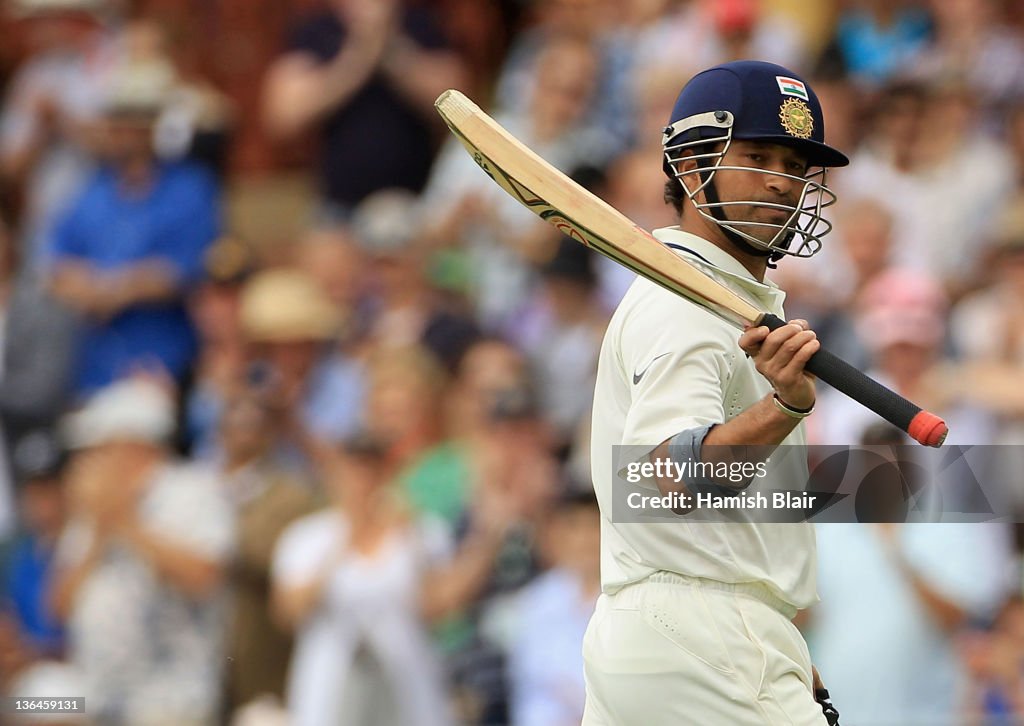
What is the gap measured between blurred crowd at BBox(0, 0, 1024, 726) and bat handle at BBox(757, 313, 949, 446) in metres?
2.83

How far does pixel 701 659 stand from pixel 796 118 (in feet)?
3.93

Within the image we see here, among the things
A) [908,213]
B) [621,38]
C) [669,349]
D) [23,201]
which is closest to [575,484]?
[908,213]

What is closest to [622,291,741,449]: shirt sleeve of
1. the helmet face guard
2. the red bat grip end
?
the helmet face guard

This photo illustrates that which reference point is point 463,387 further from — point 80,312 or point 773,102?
point 773,102

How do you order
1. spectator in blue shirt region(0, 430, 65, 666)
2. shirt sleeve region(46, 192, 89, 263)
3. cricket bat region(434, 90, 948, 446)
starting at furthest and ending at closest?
shirt sleeve region(46, 192, 89, 263)
spectator in blue shirt region(0, 430, 65, 666)
cricket bat region(434, 90, 948, 446)

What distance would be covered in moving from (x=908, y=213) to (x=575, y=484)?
2028mm

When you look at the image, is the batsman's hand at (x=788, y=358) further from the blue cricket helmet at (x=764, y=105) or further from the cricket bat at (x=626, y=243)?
the blue cricket helmet at (x=764, y=105)

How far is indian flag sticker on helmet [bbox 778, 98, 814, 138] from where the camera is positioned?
4.10 meters

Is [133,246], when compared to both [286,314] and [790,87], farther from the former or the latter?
[790,87]

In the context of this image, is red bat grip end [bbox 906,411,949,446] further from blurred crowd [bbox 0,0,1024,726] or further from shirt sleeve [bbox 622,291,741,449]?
blurred crowd [bbox 0,0,1024,726]

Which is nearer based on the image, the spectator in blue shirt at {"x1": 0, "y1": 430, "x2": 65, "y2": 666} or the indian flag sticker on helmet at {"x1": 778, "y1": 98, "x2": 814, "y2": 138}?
the indian flag sticker on helmet at {"x1": 778, "y1": 98, "x2": 814, "y2": 138}

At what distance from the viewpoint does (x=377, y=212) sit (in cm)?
923

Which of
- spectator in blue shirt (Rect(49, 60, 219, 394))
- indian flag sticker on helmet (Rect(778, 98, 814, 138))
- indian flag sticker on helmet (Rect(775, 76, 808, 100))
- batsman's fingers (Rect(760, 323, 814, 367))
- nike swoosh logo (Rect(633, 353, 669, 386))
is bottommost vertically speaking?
batsman's fingers (Rect(760, 323, 814, 367))

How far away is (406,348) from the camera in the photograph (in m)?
8.51
